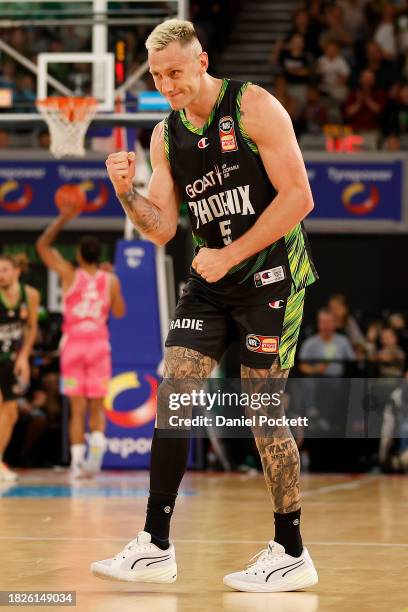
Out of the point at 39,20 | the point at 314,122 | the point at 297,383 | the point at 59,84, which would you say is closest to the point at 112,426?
the point at 297,383

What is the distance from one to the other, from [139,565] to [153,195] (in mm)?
1553

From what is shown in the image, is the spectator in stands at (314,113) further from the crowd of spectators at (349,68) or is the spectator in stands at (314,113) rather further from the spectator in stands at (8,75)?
the spectator in stands at (8,75)

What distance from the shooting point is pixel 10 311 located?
11.8 meters

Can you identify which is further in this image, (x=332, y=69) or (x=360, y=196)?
(x=332, y=69)

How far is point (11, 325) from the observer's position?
11.8m

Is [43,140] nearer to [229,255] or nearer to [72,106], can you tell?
[72,106]

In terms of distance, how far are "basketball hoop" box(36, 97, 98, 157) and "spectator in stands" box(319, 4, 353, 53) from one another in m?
7.50

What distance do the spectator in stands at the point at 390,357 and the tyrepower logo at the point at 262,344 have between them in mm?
7660

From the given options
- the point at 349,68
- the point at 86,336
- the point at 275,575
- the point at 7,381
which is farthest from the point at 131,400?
the point at 349,68

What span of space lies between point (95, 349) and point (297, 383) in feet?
6.31

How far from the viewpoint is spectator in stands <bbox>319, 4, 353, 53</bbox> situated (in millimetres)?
19172

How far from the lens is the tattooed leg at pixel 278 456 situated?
5.30m

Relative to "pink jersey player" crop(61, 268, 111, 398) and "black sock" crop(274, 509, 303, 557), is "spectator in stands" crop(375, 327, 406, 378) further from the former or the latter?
"black sock" crop(274, 509, 303, 557)

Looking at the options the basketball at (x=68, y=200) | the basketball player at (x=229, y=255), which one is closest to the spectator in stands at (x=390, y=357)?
the basketball at (x=68, y=200)
